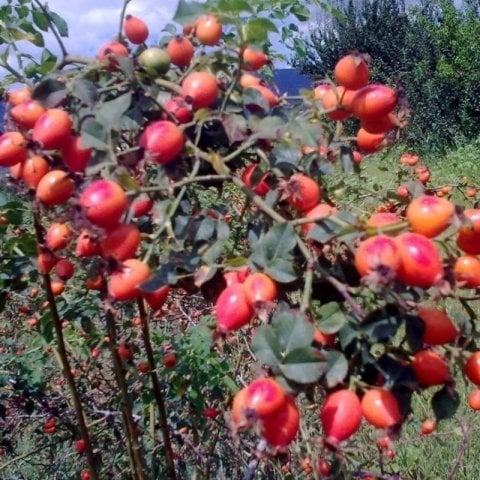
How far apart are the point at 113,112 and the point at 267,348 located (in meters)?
0.30

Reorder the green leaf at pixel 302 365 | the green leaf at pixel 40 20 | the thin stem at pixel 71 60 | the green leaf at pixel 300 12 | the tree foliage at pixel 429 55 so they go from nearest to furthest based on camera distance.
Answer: the green leaf at pixel 302 365 < the thin stem at pixel 71 60 < the green leaf at pixel 40 20 < the green leaf at pixel 300 12 < the tree foliage at pixel 429 55

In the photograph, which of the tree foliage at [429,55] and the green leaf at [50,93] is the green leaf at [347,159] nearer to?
the green leaf at [50,93]

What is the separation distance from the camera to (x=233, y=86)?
2.53ft

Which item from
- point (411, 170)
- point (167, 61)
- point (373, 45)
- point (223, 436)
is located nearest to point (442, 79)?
point (373, 45)

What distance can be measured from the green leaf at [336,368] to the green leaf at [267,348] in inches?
2.1

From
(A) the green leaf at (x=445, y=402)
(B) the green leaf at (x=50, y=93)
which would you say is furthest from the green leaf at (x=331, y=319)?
(B) the green leaf at (x=50, y=93)

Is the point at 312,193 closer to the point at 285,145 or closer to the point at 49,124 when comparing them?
the point at 285,145

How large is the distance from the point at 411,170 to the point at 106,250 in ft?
7.01

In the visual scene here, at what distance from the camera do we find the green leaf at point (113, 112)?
2.32 ft

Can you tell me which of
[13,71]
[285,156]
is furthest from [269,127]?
[13,71]

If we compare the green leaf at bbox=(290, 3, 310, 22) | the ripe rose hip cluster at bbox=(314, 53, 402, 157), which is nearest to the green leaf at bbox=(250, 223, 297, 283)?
the ripe rose hip cluster at bbox=(314, 53, 402, 157)

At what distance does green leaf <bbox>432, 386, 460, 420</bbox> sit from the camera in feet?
2.16

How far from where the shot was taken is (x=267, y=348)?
58cm

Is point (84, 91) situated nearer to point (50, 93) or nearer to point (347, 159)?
point (50, 93)
